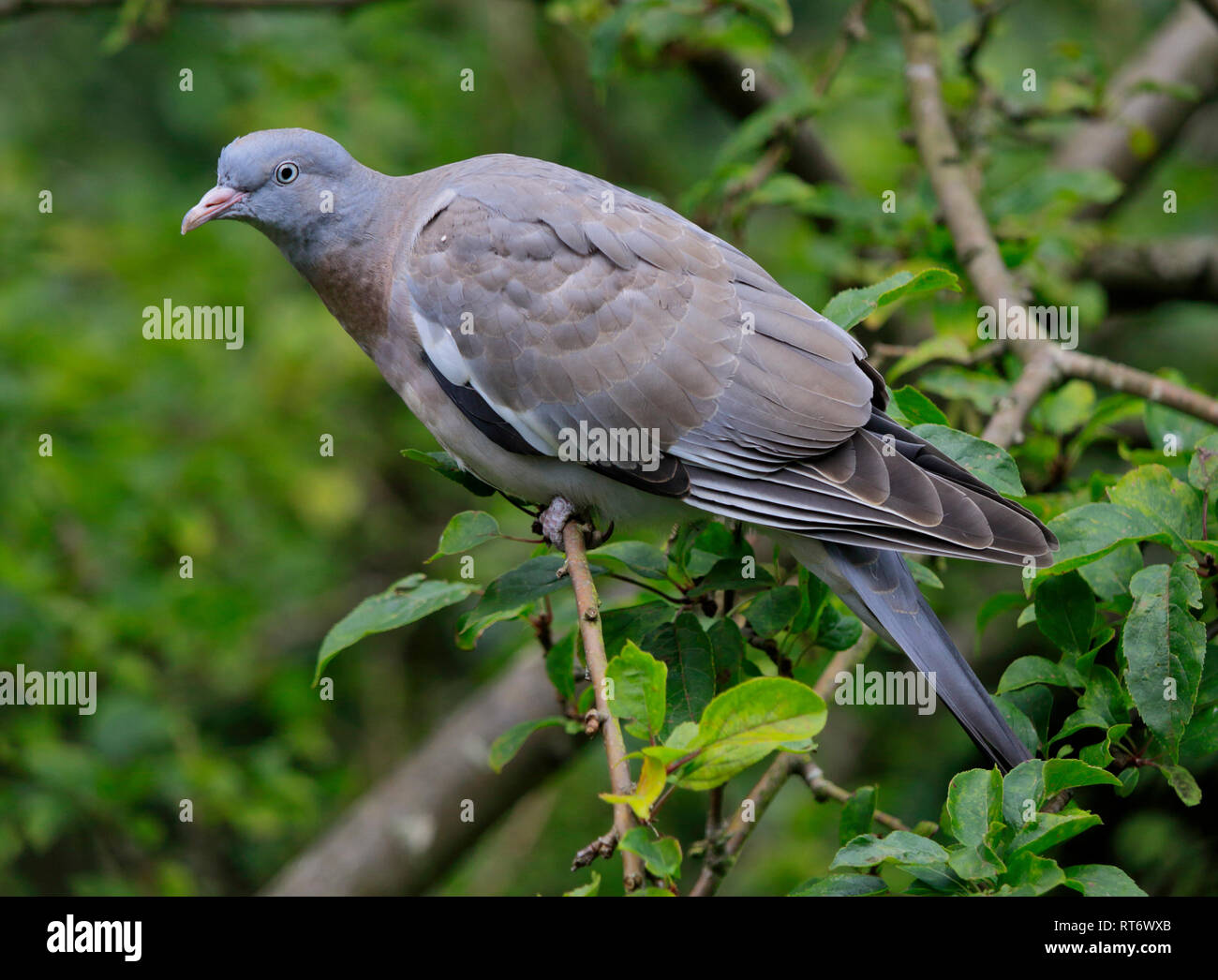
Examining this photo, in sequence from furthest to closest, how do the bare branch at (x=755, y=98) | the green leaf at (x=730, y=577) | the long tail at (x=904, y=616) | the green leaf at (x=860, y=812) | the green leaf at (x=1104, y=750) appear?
the bare branch at (x=755, y=98) → the green leaf at (x=730, y=577) → the long tail at (x=904, y=616) → the green leaf at (x=860, y=812) → the green leaf at (x=1104, y=750)

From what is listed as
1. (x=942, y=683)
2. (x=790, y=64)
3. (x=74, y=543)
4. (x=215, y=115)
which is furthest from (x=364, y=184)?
(x=215, y=115)

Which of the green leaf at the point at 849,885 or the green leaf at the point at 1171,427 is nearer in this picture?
the green leaf at the point at 849,885

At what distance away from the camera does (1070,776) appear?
1943 millimetres

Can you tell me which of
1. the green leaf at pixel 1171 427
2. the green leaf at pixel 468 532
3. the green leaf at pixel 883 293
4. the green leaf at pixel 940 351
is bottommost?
the green leaf at pixel 468 532

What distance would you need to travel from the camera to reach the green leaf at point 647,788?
1.76 metres

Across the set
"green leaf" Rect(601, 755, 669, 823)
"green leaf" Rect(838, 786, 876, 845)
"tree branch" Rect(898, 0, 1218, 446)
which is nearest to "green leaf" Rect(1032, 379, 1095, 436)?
"tree branch" Rect(898, 0, 1218, 446)

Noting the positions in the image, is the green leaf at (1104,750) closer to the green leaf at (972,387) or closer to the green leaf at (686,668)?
the green leaf at (686,668)

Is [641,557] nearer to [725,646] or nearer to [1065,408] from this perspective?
[725,646]

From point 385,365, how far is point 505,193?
585mm

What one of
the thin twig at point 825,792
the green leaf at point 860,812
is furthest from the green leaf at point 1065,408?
the green leaf at point 860,812

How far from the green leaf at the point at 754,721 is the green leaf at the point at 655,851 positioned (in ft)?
0.31

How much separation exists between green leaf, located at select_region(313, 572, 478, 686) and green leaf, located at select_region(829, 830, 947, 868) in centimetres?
90

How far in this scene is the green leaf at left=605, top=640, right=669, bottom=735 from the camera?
1860mm

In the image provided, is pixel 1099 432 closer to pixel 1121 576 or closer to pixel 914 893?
pixel 1121 576
